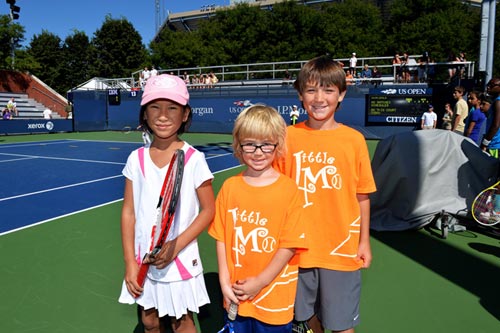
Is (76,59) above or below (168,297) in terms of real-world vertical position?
above

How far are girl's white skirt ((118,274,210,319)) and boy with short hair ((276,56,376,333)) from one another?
642 millimetres

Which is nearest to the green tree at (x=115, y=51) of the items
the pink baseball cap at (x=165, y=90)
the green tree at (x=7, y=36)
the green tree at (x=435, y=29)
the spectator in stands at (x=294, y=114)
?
the green tree at (x=7, y=36)

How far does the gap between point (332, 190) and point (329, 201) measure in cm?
7

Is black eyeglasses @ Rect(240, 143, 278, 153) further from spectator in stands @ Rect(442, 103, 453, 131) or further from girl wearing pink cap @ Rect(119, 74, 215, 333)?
spectator in stands @ Rect(442, 103, 453, 131)

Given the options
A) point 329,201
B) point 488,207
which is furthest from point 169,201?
point 488,207

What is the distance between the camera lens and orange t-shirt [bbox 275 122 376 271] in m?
2.28

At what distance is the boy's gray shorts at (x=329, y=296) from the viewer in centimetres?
226

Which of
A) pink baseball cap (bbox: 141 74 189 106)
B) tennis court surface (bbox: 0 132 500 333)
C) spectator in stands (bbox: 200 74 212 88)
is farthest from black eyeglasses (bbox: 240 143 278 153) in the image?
spectator in stands (bbox: 200 74 212 88)

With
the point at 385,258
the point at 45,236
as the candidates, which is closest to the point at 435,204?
the point at 385,258

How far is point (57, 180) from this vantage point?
996 cm

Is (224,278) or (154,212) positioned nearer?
(224,278)

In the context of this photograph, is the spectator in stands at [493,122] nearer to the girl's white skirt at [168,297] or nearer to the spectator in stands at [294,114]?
the girl's white skirt at [168,297]

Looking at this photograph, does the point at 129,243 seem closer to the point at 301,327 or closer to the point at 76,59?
the point at 301,327

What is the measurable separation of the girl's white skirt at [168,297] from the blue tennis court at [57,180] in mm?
4617
